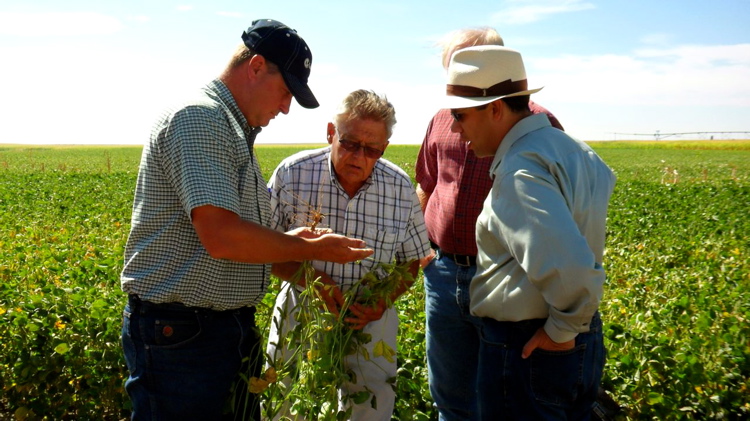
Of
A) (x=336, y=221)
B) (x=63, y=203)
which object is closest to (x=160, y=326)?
(x=336, y=221)

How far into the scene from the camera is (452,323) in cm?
287

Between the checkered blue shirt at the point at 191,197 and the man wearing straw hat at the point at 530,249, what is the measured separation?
2.37 ft

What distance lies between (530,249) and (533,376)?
0.44 m

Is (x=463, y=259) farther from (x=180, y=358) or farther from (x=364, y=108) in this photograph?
(x=180, y=358)

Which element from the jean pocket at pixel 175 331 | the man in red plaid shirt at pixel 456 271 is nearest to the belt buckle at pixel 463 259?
the man in red plaid shirt at pixel 456 271

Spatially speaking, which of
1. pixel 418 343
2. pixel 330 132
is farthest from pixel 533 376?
pixel 418 343

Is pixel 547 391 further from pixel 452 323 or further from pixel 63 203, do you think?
pixel 63 203

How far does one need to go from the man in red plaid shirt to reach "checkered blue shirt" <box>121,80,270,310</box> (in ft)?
3.35

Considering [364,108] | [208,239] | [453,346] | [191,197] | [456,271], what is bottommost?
[453,346]

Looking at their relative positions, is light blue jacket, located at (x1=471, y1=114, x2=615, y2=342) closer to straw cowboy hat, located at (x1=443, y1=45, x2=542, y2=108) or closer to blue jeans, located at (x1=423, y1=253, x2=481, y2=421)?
straw cowboy hat, located at (x1=443, y1=45, x2=542, y2=108)

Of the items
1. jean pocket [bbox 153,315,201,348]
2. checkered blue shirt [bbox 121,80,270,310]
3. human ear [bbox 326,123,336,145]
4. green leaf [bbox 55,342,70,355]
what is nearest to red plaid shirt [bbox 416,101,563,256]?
human ear [bbox 326,123,336,145]

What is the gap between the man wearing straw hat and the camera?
6.06 ft

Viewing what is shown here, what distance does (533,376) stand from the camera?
202 cm

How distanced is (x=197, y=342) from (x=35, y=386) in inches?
68.3
